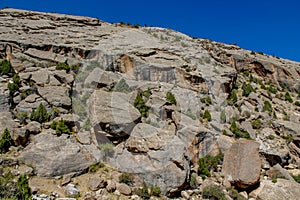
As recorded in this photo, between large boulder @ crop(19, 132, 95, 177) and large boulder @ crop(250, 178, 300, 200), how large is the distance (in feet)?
27.2

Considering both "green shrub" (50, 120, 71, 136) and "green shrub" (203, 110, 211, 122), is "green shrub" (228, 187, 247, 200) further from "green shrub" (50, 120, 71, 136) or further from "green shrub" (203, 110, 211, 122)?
"green shrub" (50, 120, 71, 136)

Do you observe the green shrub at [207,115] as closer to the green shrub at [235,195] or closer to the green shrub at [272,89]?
the green shrub at [235,195]

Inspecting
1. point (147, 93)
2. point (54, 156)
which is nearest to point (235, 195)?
point (54, 156)

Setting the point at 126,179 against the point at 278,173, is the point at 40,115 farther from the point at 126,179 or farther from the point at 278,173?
the point at 278,173

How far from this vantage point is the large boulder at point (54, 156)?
11326 millimetres

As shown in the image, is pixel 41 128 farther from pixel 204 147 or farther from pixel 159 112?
pixel 204 147

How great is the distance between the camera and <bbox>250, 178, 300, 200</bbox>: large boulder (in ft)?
38.4

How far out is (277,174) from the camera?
44.5 feet

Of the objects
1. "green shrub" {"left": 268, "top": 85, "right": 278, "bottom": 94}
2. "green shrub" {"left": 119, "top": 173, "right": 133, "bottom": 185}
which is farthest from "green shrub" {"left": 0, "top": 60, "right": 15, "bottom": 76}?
"green shrub" {"left": 268, "top": 85, "right": 278, "bottom": 94}

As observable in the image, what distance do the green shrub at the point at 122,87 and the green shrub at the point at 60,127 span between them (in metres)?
6.67

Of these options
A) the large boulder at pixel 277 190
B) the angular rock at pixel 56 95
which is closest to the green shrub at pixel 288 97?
the large boulder at pixel 277 190

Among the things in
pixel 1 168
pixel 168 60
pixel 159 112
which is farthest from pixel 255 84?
pixel 1 168

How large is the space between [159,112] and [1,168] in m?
9.86

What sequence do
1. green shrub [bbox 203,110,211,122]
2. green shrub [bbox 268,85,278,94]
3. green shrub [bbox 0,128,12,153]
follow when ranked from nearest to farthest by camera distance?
green shrub [bbox 0,128,12,153], green shrub [bbox 203,110,211,122], green shrub [bbox 268,85,278,94]
